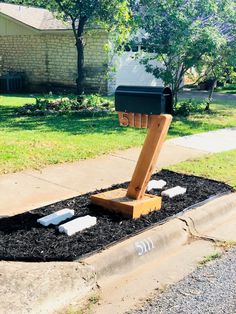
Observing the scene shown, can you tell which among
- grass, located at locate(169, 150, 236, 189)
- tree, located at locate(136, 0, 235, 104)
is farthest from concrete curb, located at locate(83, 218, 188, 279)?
tree, located at locate(136, 0, 235, 104)

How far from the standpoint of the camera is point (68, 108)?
13188 millimetres

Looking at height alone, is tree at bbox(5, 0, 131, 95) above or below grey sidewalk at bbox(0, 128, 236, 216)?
above

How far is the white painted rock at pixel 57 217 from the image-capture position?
441cm

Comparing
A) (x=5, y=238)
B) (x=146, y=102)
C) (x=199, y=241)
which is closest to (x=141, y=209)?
(x=199, y=241)

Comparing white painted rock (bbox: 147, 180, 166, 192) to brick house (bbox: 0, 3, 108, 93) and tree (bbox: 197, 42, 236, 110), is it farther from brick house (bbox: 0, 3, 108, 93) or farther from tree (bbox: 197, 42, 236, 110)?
brick house (bbox: 0, 3, 108, 93)

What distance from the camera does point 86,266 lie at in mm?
3592

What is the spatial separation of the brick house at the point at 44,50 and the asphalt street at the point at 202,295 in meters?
16.4

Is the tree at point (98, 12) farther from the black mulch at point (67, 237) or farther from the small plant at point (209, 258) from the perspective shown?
the small plant at point (209, 258)

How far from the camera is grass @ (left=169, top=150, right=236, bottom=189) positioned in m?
6.55

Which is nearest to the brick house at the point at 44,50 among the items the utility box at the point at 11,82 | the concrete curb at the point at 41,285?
the utility box at the point at 11,82

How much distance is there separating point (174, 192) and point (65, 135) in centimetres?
434

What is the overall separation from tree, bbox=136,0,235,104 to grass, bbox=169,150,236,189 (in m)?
4.81

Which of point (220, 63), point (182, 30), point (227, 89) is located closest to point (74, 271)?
point (182, 30)

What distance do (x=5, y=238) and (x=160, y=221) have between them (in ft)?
5.16
